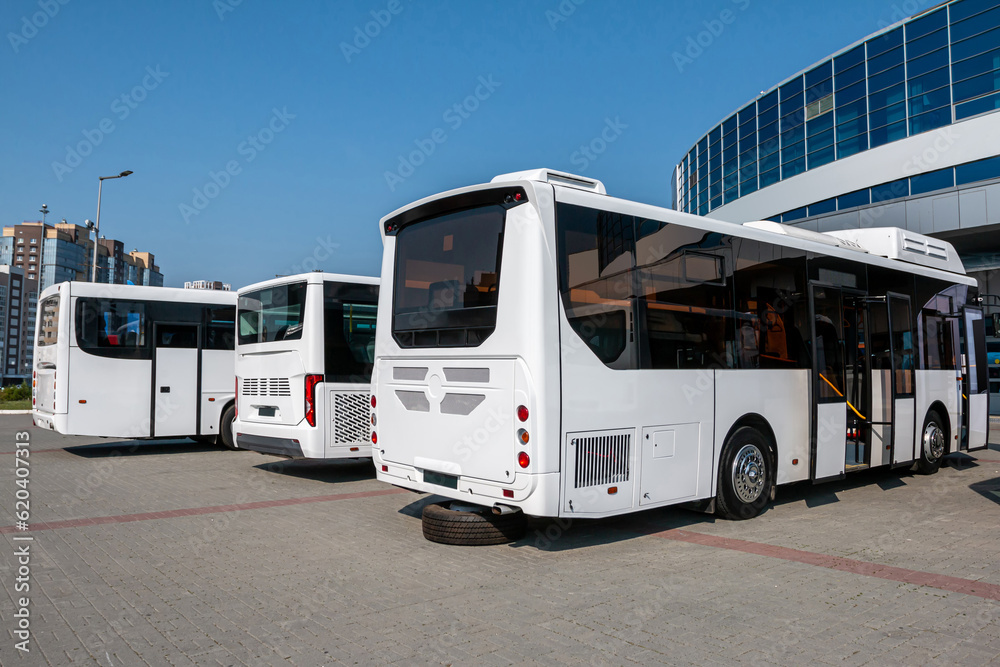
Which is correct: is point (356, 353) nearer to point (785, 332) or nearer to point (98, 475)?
point (98, 475)

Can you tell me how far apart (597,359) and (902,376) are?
6189mm

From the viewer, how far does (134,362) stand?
1388cm

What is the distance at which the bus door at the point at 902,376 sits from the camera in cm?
1013

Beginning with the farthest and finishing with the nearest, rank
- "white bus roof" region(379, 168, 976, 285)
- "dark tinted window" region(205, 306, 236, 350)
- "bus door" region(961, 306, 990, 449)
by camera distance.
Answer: "dark tinted window" region(205, 306, 236, 350), "bus door" region(961, 306, 990, 449), "white bus roof" region(379, 168, 976, 285)

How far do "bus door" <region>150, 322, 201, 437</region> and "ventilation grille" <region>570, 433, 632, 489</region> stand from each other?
10.4m

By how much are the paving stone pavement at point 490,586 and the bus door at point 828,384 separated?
0.63m

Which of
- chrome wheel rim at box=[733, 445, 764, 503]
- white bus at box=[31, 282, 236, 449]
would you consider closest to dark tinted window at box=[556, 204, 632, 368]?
chrome wheel rim at box=[733, 445, 764, 503]

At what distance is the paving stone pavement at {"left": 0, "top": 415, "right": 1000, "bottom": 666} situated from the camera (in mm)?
4258

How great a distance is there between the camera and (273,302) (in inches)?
448

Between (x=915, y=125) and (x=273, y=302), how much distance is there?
24.5 meters

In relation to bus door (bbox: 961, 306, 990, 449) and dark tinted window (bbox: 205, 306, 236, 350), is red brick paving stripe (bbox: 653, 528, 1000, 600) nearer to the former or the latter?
bus door (bbox: 961, 306, 990, 449)

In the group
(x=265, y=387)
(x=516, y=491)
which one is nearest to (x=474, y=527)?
(x=516, y=491)

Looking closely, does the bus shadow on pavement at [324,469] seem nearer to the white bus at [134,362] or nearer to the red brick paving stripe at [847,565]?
the white bus at [134,362]

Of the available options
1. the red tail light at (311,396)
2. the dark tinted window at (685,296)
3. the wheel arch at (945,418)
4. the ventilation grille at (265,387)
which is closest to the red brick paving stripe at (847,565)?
the dark tinted window at (685,296)
